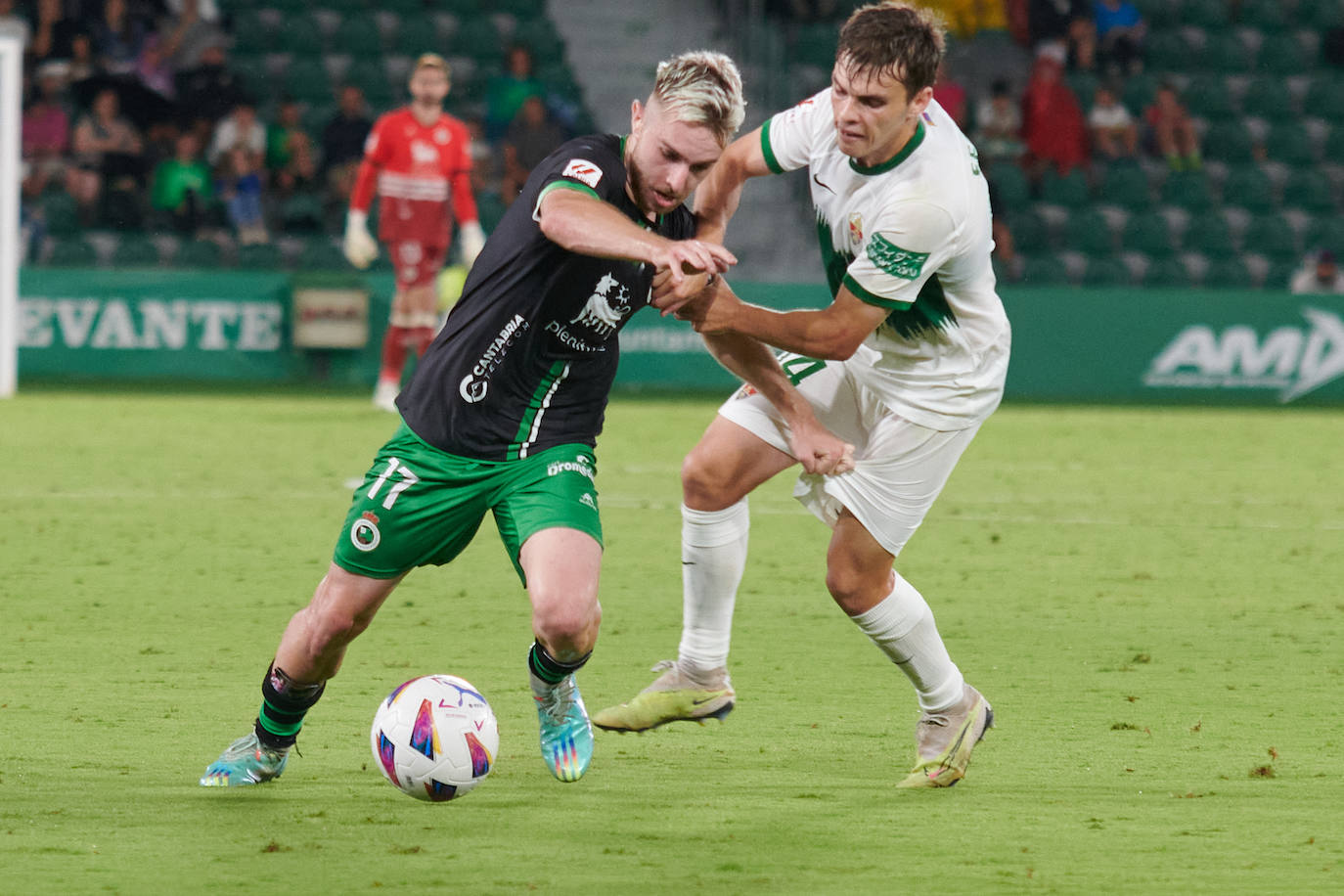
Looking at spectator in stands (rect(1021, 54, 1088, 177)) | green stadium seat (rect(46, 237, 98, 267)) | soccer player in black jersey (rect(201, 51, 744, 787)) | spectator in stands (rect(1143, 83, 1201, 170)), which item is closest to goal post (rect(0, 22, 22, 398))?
green stadium seat (rect(46, 237, 98, 267))

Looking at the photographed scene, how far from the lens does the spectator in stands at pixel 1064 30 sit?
1916 cm

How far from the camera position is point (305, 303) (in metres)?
15.3

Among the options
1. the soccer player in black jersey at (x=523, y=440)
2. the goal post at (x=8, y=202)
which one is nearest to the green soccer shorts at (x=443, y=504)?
the soccer player in black jersey at (x=523, y=440)

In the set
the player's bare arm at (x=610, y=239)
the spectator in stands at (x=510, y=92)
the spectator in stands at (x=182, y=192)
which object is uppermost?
the player's bare arm at (x=610, y=239)

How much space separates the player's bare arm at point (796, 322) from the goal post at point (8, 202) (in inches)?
429

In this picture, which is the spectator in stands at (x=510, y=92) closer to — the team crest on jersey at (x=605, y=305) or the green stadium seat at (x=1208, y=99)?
the green stadium seat at (x=1208, y=99)

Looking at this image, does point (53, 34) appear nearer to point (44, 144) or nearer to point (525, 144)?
point (44, 144)

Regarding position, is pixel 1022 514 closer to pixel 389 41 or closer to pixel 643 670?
pixel 643 670

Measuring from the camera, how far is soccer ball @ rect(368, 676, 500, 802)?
4070 millimetres

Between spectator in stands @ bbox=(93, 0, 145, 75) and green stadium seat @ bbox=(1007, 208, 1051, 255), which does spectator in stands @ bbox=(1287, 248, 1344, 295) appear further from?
spectator in stands @ bbox=(93, 0, 145, 75)

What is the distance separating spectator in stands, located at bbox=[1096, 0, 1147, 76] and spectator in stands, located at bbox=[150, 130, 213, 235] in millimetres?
9411

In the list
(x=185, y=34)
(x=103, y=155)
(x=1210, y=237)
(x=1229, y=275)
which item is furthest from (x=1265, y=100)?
(x=103, y=155)

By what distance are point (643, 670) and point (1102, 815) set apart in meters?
1.87

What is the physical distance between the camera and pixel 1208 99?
784 inches
